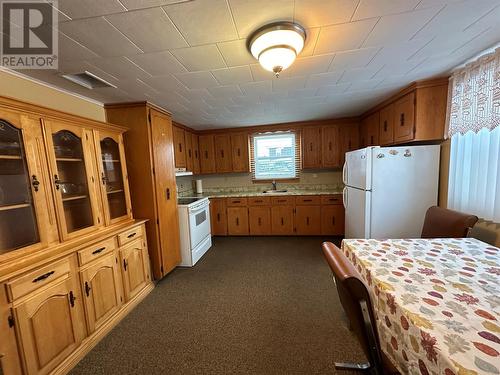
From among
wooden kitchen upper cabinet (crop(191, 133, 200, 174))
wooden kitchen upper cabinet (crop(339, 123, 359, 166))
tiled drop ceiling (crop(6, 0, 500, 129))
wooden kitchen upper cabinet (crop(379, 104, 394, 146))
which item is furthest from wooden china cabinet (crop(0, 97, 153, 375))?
wooden kitchen upper cabinet (crop(339, 123, 359, 166))

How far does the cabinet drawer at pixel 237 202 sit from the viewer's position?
4.17m

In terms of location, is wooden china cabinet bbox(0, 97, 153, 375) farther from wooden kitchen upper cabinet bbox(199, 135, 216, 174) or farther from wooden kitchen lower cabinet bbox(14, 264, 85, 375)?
wooden kitchen upper cabinet bbox(199, 135, 216, 174)

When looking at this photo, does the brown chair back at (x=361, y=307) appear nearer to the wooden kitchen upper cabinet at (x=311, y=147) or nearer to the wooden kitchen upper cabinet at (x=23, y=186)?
the wooden kitchen upper cabinet at (x=23, y=186)

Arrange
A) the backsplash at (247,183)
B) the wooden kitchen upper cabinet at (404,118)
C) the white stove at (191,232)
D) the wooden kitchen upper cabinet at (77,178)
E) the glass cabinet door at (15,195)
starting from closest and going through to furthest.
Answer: the glass cabinet door at (15,195)
the wooden kitchen upper cabinet at (77,178)
the wooden kitchen upper cabinet at (404,118)
the white stove at (191,232)
the backsplash at (247,183)

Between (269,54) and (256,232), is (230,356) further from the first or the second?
(256,232)

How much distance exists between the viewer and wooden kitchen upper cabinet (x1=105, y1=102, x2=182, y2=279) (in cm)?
249

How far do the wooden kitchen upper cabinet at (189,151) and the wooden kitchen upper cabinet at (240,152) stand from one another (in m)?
0.87

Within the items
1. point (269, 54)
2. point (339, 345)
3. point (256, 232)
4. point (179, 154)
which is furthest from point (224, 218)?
point (269, 54)

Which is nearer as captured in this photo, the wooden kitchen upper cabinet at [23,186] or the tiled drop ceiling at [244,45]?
the tiled drop ceiling at [244,45]

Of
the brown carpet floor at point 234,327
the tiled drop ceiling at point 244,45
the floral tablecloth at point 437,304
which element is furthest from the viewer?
the brown carpet floor at point 234,327

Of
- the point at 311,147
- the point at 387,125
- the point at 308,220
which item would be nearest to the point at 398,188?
the point at 387,125

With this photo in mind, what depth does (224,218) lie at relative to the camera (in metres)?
4.27

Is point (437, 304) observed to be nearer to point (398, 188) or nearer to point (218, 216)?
point (398, 188)

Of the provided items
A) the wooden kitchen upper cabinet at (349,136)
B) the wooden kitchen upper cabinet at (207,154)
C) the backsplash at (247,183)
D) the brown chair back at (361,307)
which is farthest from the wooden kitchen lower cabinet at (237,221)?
the brown chair back at (361,307)
